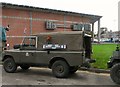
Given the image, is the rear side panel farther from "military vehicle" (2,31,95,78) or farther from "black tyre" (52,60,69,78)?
"black tyre" (52,60,69,78)

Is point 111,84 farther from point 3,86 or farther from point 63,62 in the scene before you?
point 3,86

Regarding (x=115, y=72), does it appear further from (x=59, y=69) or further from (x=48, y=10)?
(x=48, y=10)

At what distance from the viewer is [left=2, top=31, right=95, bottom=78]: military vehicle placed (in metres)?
11.0

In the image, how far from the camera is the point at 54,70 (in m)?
11.4

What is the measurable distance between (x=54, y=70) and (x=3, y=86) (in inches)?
107

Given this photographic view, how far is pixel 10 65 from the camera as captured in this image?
12602mm

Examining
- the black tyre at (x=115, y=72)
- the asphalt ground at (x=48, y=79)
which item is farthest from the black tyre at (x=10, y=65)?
the black tyre at (x=115, y=72)

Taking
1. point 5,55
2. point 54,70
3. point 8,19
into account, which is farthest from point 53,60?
point 8,19

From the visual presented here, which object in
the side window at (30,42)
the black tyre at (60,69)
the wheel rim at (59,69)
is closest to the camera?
the black tyre at (60,69)

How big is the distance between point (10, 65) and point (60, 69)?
106 inches

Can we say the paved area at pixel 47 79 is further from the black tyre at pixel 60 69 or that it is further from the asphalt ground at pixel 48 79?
the black tyre at pixel 60 69

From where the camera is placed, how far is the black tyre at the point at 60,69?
11094 mm

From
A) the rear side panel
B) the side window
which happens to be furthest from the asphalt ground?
the side window

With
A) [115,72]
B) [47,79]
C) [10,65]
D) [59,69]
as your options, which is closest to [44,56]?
[59,69]
